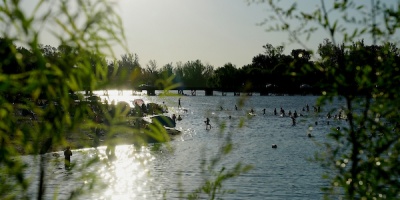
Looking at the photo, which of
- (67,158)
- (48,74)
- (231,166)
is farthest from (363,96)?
(231,166)

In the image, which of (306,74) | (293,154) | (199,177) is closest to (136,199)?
(199,177)

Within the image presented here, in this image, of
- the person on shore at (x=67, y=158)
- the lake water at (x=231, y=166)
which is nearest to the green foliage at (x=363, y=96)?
the person on shore at (x=67, y=158)

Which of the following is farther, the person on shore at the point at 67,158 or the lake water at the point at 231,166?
the lake water at the point at 231,166

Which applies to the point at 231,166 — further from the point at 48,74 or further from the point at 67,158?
the point at 48,74

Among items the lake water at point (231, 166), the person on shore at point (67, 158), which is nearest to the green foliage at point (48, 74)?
the person on shore at point (67, 158)

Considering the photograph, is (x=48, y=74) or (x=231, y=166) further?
(x=231, y=166)

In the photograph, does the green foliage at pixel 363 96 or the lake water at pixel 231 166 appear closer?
the green foliage at pixel 363 96

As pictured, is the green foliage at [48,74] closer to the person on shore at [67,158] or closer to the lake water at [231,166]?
the person on shore at [67,158]

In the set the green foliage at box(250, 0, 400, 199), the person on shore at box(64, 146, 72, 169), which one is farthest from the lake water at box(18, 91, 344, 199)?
the green foliage at box(250, 0, 400, 199)

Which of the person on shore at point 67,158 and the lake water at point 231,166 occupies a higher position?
the person on shore at point 67,158

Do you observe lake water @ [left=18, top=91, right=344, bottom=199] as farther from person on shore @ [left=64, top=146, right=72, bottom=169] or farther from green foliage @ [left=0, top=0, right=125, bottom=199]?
green foliage @ [left=0, top=0, right=125, bottom=199]

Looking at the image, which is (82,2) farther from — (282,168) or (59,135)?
(282,168)

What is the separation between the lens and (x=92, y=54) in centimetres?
305

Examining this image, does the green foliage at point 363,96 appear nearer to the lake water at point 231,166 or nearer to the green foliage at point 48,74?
the green foliage at point 48,74
